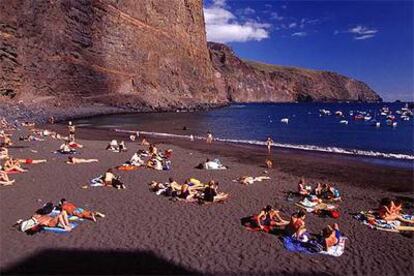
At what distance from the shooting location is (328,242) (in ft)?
33.3

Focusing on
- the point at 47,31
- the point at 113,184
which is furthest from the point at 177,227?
the point at 47,31

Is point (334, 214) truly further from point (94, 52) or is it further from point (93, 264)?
point (94, 52)

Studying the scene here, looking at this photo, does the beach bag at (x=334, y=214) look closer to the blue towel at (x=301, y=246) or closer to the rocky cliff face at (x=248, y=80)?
the blue towel at (x=301, y=246)

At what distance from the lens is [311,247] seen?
10.2 m

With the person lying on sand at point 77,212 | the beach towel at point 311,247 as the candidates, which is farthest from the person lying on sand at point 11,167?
the beach towel at point 311,247

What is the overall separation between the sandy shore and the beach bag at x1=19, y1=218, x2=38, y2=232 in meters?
0.18

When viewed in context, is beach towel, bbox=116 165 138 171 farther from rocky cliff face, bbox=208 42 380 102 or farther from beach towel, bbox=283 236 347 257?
rocky cliff face, bbox=208 42 380 102

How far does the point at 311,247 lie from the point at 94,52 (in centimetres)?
7074

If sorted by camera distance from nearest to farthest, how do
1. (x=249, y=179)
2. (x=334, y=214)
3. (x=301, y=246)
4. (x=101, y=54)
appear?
(x=301, y=246), (x=334, y=214), (x=249, y=179), (x=101, y=54)

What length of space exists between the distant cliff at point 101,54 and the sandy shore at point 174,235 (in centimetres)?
4948

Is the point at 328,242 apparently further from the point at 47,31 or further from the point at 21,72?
the point at 47,31

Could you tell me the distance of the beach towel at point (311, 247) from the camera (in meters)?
9.96

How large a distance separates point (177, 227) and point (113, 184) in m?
5.27

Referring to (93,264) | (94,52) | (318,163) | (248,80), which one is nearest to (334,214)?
(93,264)
